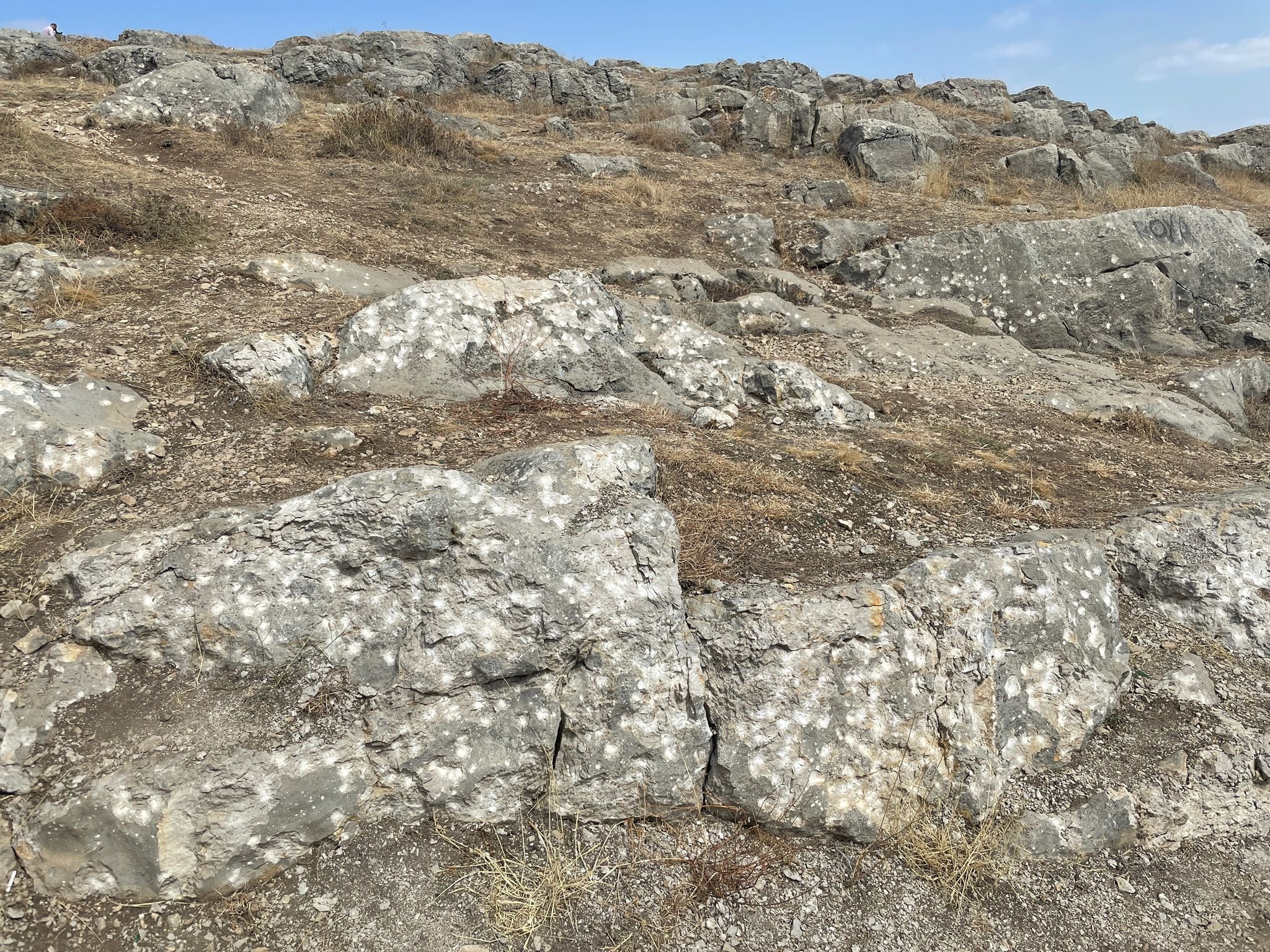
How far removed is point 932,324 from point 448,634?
8289 mm

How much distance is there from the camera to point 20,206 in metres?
6.85

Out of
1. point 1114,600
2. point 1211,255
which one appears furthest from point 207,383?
point 1211,255

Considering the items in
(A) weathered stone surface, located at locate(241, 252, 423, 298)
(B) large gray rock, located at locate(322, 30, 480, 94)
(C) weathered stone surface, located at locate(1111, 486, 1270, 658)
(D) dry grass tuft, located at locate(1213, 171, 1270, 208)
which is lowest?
(C) weathered stone surface, located at locate(1111, 486, 1270, 658)

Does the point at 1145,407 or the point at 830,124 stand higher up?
the point at 830,124

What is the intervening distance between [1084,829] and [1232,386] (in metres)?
7.51

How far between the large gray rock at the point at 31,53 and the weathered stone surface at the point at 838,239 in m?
17.9

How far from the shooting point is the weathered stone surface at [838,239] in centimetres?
1119

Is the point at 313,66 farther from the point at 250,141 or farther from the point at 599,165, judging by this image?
the point at 599,165

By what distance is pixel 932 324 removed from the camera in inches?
373

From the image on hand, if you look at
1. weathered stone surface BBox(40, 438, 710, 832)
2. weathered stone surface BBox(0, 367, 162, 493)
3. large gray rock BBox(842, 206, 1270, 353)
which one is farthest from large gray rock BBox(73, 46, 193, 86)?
weathered stone surface BBox(40, 438, 710, 832)

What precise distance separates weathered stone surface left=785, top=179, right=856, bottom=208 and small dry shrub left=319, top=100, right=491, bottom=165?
603 centimetres

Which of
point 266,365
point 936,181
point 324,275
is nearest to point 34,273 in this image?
point 324,275

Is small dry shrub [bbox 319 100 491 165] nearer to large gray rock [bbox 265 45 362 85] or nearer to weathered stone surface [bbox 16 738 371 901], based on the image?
large gray rock [bbox 265 45 362 85]

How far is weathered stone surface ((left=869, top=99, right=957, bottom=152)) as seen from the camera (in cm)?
1728
